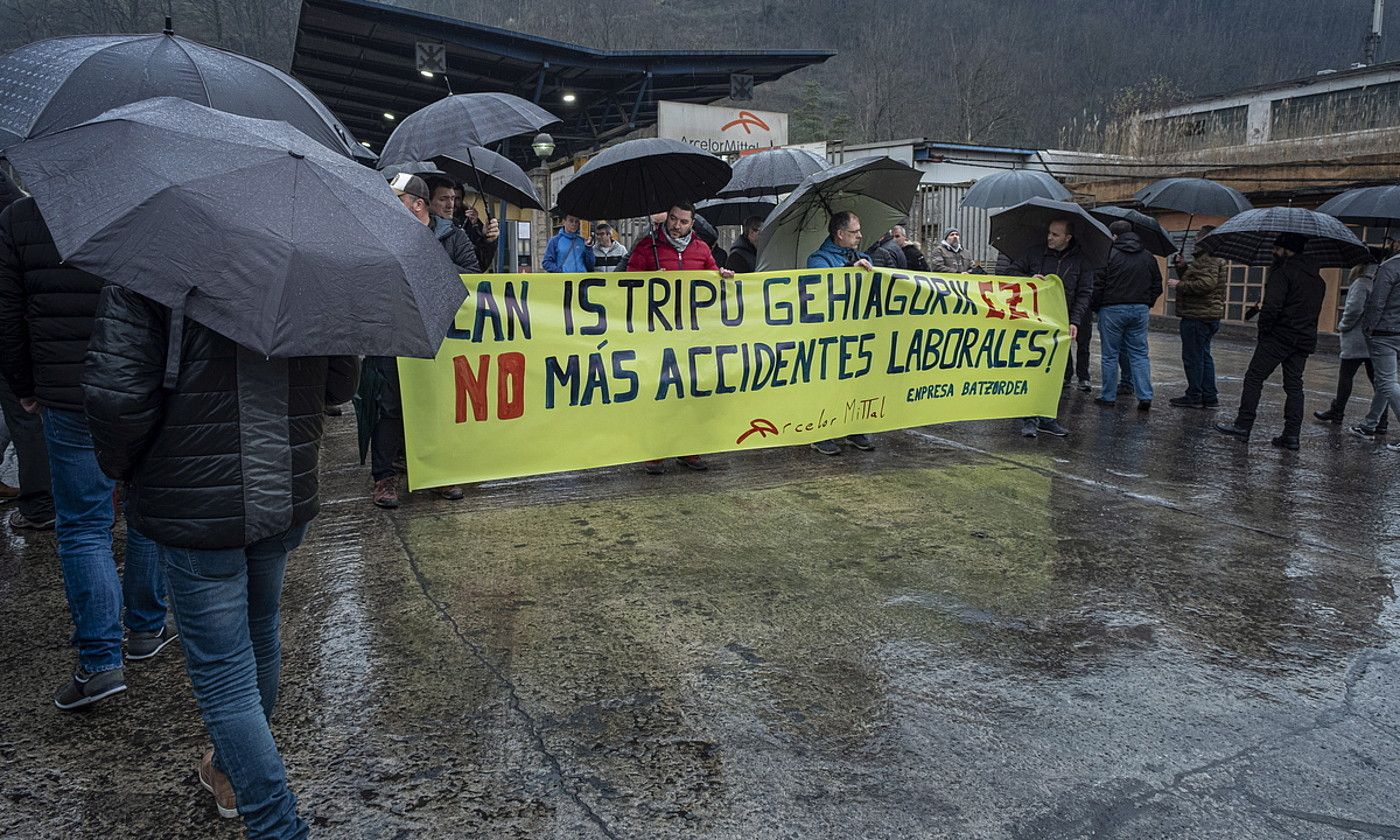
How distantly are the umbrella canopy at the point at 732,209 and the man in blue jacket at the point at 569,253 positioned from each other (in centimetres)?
282

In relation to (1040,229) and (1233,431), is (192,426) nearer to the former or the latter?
(1040,229)

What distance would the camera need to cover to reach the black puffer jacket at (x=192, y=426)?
2027 mm

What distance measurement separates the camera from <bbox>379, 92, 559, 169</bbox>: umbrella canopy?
18.6 ft

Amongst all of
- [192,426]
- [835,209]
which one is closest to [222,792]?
[192,426]

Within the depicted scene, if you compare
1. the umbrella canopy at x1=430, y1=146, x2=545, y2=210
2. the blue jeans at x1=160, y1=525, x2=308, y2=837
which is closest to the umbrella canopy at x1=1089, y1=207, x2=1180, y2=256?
the umbrella canopy at x1=430, y1=146, x2=545, y2=210

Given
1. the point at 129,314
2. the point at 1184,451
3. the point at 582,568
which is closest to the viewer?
the point at 129,314

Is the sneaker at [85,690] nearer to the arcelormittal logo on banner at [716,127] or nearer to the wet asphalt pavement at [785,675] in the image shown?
the wet asphalt pavement at [785,675]

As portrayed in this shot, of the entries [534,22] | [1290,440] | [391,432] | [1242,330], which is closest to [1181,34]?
[534,22]

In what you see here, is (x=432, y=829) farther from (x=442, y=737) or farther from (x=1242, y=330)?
(x=1242, y=330)

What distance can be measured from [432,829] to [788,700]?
1.26 metres

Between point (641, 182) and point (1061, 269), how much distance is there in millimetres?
3708

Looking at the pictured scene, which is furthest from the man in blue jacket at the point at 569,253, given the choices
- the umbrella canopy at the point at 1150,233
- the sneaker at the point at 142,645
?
the sneaker at the point at 142,645

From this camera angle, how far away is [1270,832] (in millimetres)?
2482

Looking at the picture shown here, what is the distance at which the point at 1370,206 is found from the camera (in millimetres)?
8203
